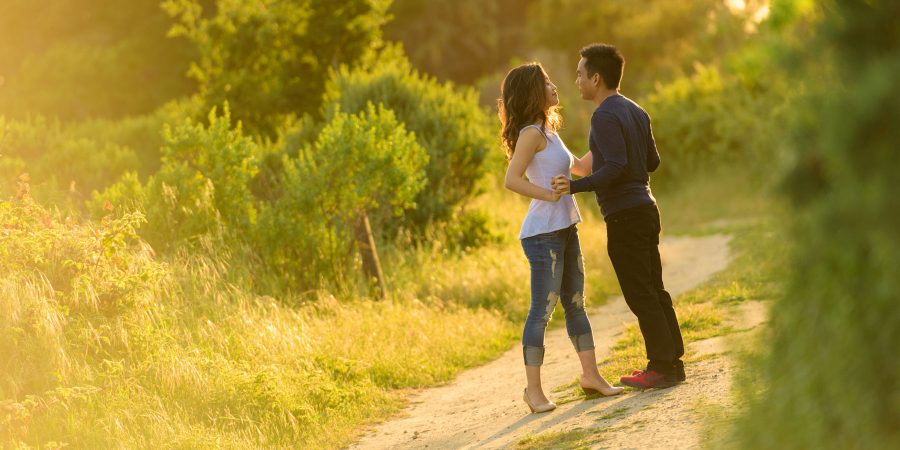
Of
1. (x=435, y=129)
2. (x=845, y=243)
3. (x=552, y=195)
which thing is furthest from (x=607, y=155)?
(x=435, y=129)

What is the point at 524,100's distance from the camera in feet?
21.9

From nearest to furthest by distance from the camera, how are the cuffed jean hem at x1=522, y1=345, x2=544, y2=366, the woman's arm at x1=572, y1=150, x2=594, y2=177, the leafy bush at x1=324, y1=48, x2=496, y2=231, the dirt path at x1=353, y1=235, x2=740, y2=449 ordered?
the dirt path at x1=353, y1=235, x2=740, y2=449
the cuffed jean hem at x1=522, y1=345, x2=544, y2=366
the woman's arm at x1=572, y1=150, x2=594, y2=177
the leafy bush at x1=324, y1=48, x2=496, y2=231

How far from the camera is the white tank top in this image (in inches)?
261

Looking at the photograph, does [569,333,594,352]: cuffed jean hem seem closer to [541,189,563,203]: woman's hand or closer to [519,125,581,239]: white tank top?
[519,125,581,239]: white tank top

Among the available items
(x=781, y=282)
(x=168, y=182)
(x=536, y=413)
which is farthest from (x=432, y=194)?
(x=781, y=282)

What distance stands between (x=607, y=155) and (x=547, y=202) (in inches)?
18.3

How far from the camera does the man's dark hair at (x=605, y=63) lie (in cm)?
665

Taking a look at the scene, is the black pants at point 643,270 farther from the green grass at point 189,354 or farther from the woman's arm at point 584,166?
the green grass at point 189,354

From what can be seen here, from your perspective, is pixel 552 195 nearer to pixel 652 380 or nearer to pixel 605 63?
pixel 605 63

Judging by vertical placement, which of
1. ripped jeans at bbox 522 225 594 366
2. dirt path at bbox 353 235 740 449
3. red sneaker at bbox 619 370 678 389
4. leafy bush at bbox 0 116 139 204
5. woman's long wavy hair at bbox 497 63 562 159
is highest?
leafy bush at bbox 0 116 139 204

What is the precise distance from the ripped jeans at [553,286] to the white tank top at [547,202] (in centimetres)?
6

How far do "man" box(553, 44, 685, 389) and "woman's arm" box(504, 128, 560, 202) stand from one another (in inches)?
3.9

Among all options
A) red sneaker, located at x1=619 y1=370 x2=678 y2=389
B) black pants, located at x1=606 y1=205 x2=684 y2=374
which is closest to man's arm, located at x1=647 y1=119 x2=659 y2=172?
black pants, located at x1=606 y1=205 x2=684 y2=374

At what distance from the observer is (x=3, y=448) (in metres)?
6.61
